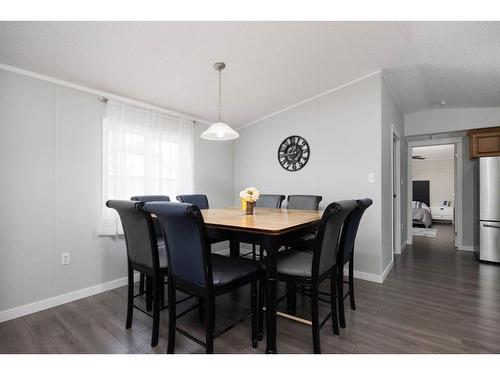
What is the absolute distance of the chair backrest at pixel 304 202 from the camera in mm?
2951

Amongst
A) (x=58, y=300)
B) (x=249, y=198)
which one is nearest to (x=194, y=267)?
(x=249, y=198)

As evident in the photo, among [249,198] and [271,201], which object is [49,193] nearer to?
[249,198]

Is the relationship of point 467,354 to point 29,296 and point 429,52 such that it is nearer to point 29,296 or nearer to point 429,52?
point 429,52

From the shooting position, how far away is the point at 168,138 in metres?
3.31

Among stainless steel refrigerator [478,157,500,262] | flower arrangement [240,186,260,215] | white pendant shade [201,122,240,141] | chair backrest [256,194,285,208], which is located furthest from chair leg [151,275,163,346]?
stainless steel refrigerator [478,157,500,262]

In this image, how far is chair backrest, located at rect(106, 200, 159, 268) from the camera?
1644 millimetres

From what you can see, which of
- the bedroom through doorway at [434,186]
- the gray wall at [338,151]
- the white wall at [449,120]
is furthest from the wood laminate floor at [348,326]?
the bedroom through doorway at [434,186]

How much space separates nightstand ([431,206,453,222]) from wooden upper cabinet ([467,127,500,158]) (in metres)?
4.53

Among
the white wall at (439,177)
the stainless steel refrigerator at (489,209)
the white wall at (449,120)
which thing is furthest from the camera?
the white wall at (439,177)

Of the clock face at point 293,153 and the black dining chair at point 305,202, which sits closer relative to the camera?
the black dining chair at point 305,202

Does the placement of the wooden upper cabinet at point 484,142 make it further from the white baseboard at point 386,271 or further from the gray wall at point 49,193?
the gray wall at point 49,193

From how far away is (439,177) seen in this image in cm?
842

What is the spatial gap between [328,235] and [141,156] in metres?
2.36

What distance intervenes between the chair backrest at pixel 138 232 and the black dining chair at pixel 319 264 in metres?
0.87
